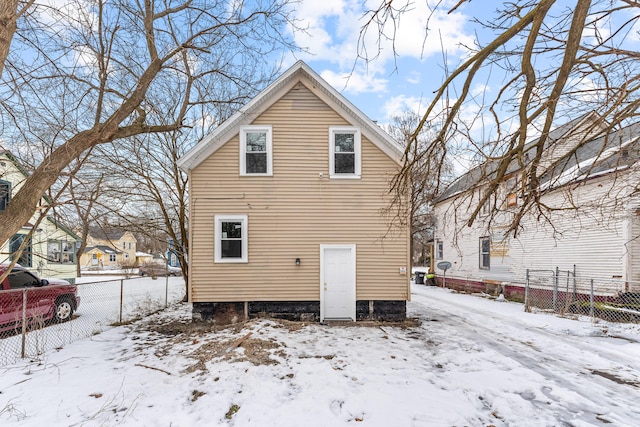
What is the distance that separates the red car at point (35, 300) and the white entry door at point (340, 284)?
6.71 meters

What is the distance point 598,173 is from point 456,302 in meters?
6.67

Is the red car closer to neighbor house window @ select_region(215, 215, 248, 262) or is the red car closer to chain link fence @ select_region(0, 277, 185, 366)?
chain link fence @ select_region(0, 277, 185, 366)

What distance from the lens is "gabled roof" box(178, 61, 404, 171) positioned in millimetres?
9180

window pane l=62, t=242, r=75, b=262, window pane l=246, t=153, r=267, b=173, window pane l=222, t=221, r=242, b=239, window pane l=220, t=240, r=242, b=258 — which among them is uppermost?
window pane l=246, t=153, r=267, b=173

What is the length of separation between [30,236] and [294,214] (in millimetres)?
6316

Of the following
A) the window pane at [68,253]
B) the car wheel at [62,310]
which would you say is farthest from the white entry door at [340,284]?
the window pane at [68,253]

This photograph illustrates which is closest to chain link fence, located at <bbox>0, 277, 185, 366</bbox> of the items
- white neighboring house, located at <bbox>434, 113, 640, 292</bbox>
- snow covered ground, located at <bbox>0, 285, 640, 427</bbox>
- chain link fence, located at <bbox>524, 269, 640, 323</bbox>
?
snow covered ground, located at <bbox>0, 285, 640, 427</bbox>

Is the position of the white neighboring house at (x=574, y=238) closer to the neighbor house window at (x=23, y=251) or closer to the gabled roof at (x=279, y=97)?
the gabled roof at (x=279, y=97)

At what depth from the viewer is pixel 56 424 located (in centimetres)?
404

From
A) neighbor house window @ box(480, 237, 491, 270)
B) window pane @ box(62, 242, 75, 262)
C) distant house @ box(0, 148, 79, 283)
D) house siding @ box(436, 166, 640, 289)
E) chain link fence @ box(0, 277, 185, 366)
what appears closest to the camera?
distant house @ box(0, 148, 79, 283)

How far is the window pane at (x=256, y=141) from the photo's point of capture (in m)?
9.54

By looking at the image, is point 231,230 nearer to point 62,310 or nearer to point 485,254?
point 62,310

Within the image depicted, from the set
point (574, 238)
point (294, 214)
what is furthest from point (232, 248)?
point (574, 238)

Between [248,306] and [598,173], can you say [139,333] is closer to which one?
[248,306]
